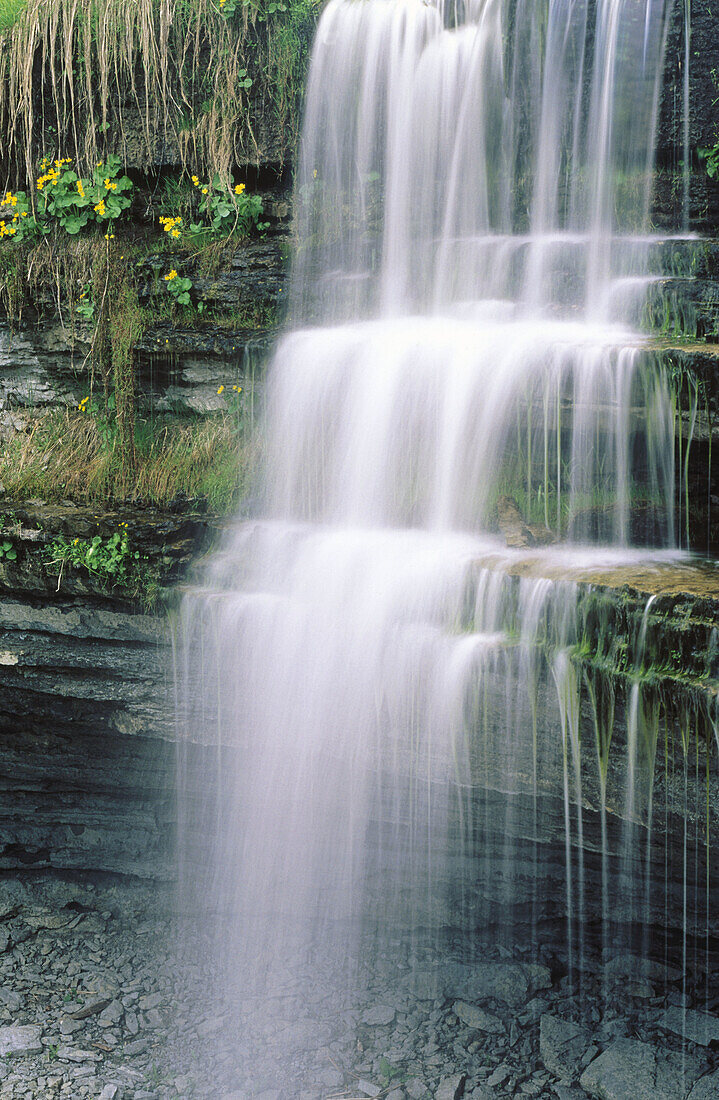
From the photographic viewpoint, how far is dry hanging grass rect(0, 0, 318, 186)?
229 inches

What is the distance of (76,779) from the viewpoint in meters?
5.53

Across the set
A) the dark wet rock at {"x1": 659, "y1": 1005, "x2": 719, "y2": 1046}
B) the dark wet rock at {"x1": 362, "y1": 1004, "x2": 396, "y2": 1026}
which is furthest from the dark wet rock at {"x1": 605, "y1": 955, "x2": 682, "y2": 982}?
the dark wet rock at {"x1": 362, "y1": 1004, "x2": 396, "y2": 1026}

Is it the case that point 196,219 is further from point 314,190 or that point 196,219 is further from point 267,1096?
point 267,1096

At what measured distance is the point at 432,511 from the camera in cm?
484

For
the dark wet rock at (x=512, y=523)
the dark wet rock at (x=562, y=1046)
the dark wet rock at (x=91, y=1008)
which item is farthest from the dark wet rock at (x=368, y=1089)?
the dark wet rock at (x=512, y=523)

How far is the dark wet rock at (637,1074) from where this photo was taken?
388cm

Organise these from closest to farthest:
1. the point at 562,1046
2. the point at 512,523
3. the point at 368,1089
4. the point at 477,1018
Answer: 1. the point at 368,1089
2. the point at 562,1046
3. the point at 477,1018
4. the point at 512,523

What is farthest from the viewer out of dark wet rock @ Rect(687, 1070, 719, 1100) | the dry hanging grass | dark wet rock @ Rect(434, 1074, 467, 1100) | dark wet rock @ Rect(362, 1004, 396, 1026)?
the dry hanging grass

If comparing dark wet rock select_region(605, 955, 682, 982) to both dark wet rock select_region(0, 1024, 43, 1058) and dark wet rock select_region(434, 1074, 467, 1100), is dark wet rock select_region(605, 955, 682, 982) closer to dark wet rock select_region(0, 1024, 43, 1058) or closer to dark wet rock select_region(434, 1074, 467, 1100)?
dark wet rock select_region(434, 1074, 467, 1100)

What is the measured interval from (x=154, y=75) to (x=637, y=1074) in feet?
21.3

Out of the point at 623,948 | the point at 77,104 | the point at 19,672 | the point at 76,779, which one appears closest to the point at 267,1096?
the point at 623,948

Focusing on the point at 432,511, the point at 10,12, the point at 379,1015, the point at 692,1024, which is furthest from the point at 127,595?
the point at 10,12

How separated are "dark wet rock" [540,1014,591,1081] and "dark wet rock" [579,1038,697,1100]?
105mm

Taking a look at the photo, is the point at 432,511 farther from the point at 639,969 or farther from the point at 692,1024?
the point at 692,1024
